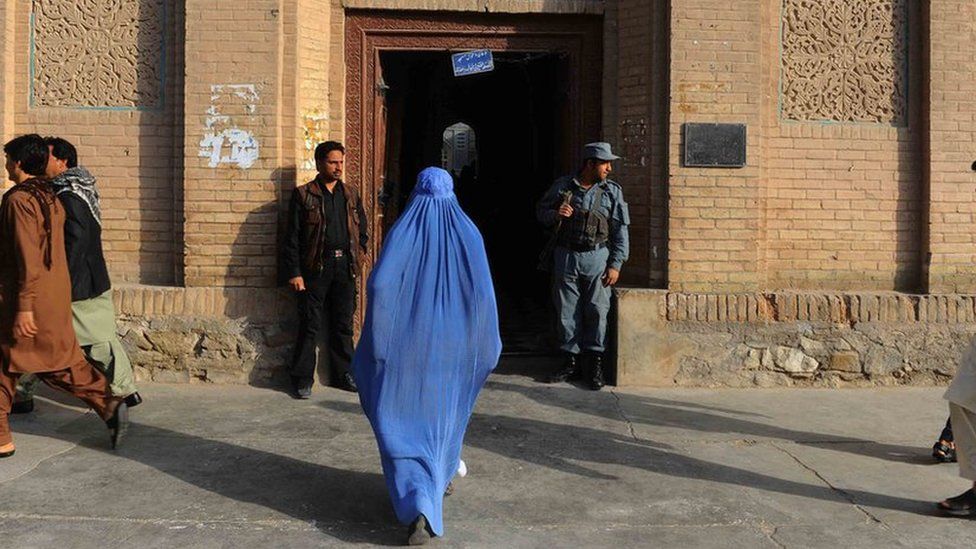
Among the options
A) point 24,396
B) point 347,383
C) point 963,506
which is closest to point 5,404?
point 24,396

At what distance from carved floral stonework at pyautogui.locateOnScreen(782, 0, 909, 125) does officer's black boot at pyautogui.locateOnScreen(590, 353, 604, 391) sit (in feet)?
7.87

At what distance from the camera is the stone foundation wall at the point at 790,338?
6766 mm

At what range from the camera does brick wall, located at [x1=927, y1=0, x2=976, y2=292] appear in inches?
271

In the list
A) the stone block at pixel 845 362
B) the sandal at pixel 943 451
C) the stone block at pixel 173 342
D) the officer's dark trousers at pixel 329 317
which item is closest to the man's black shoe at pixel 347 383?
the officer's dark trousers at pixel 329 317

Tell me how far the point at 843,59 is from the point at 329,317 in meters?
4.41

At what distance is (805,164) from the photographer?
701 centimetres

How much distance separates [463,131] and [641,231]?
23.1 m

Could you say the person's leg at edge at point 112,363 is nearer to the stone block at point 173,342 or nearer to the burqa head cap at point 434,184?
the stone block at point 173,342

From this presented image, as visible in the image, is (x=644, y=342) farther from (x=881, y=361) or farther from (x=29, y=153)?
(x=29, y=153)

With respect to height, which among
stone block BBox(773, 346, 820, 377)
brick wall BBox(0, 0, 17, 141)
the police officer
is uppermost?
brick wall BBox(0, 0, 17, 141)

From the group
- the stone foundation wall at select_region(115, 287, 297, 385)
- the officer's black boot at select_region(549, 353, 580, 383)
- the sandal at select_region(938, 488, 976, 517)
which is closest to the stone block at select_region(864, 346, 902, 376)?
the officer's black boot at select_region(549, 353, 580, 383)

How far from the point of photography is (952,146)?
6.92 meters

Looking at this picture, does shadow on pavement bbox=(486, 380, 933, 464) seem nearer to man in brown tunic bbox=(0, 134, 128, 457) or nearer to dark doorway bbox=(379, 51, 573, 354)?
dark doorway bbox=(379, 51, 573, 354)

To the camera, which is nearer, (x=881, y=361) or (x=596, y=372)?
(x=596, y=372)
